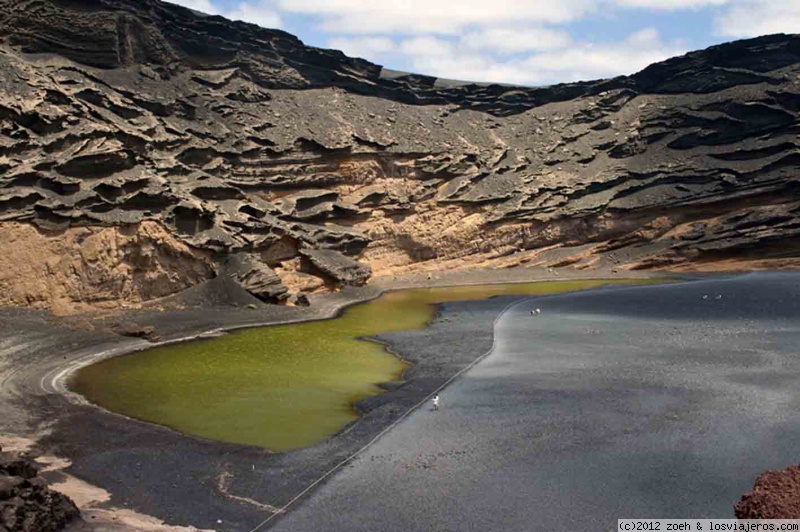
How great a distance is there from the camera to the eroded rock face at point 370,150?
44.6 m

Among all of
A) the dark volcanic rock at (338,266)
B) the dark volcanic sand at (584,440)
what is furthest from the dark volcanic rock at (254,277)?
the dark volcanic sand at (584,440)

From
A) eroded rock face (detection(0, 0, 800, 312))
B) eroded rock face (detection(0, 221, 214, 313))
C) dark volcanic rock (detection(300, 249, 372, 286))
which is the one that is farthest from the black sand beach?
dark volcanic rock (detection(300, 249, 372, 286))

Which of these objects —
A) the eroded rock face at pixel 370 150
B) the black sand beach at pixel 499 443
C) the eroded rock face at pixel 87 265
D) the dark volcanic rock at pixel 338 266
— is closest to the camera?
the black sand beach at pixel 499 443

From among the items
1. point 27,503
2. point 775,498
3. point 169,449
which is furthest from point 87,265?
point 775,498

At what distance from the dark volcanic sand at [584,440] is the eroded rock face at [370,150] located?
26532mm

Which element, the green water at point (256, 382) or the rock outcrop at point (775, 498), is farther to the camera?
the green water at point (256, 382)

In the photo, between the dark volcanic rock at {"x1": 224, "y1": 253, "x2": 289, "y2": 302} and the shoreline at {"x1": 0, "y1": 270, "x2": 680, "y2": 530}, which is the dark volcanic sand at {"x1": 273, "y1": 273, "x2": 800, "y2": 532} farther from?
the dark volcanic rock at {"x1": 224, "y1": 253, "x2": 289, "y2": 302}

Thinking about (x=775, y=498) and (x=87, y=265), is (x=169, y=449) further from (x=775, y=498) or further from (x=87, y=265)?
(x=87, y=265)

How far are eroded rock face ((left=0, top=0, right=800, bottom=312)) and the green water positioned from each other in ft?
33.9

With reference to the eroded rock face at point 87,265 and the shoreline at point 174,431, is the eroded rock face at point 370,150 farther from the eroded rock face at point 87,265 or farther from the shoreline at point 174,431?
the shoreline at point 174,431

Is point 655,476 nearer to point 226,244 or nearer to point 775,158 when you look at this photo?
point 226,244

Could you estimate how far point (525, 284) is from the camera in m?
62.4

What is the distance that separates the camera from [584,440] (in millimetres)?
19312

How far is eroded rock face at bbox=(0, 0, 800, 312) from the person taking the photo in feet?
146
